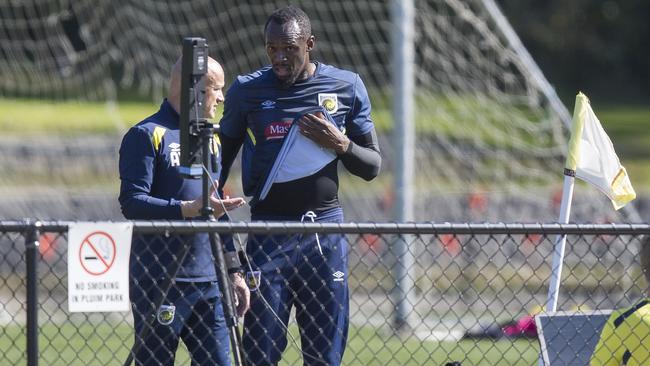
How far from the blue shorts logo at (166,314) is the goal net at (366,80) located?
666cm

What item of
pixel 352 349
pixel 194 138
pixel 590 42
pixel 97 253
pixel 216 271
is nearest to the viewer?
pixel 97 253

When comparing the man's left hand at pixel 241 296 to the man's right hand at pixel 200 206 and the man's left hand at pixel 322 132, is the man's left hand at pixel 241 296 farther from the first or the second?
the man's left hand at pixel 322 132

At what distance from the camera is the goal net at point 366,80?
41.4 feet

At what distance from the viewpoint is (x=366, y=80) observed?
1552 cm

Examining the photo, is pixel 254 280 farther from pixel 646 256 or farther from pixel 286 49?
pixel 646 256

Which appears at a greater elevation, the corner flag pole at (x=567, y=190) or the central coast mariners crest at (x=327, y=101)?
the central coast mariners crest at (x=327, y=101)

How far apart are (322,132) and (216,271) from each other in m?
0.77

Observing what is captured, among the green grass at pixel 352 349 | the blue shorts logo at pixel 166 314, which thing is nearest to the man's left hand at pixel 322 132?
the blue shorts logo at pixel 166 314

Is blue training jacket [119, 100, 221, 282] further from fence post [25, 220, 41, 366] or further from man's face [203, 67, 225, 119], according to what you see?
fence post [25, 220, 41, 366]

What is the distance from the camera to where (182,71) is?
15.2 ft

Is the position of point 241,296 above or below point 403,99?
below

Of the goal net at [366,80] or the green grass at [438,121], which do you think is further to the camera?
the green grass at [438,121]

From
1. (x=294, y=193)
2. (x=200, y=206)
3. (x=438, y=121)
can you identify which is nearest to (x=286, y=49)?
(x=294, y=193)

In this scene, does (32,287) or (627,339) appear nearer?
(32,287)
